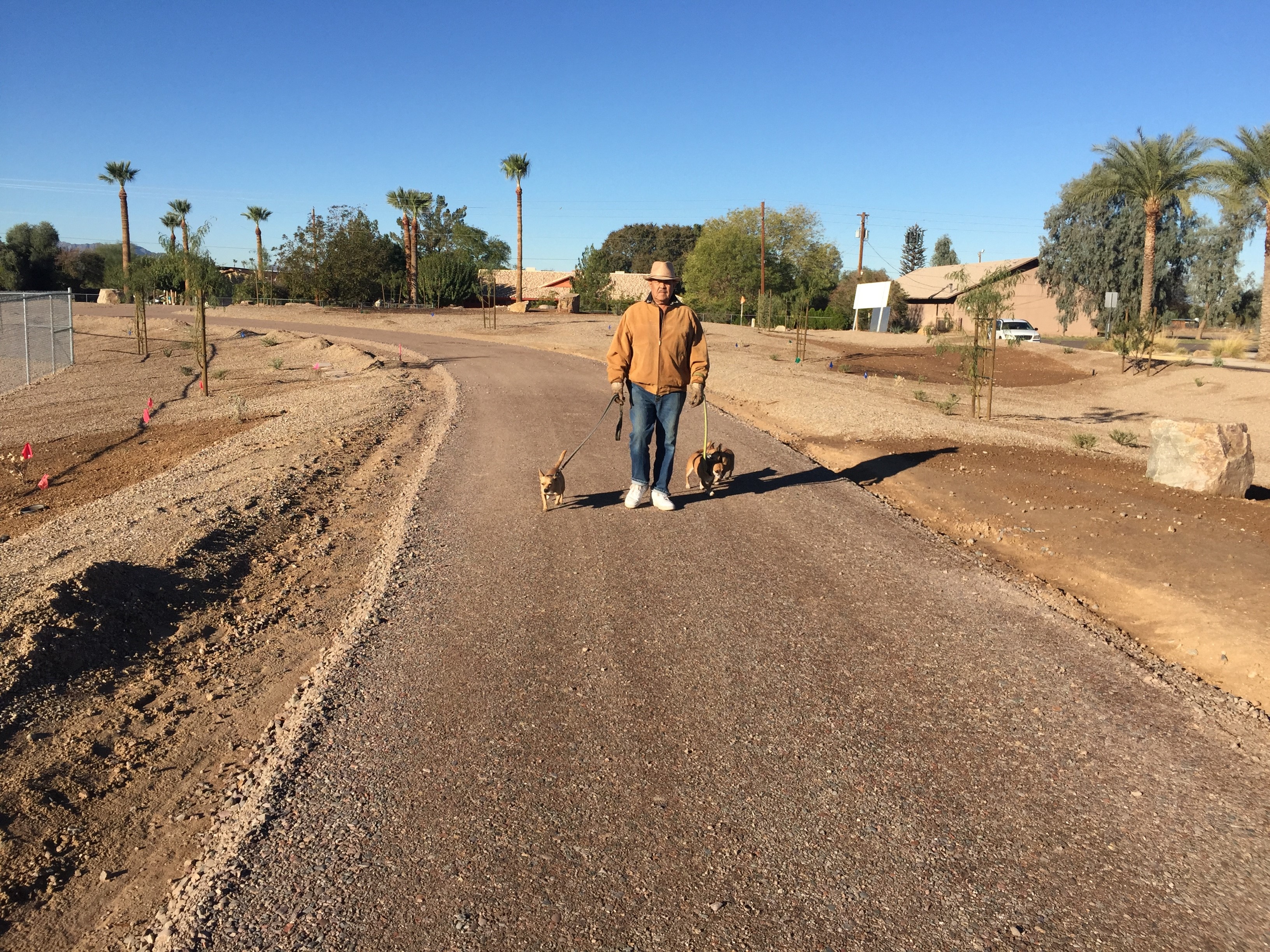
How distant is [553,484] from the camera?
294 inches

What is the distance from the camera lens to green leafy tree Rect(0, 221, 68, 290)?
68312 mm

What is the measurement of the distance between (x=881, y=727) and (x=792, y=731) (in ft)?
1.29

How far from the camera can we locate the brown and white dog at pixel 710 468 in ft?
26.9

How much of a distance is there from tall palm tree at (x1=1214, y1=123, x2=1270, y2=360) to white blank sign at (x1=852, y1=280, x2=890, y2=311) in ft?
65.6

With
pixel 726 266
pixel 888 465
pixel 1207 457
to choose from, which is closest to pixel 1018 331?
pixel 726 266

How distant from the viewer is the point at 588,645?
4.77 metres

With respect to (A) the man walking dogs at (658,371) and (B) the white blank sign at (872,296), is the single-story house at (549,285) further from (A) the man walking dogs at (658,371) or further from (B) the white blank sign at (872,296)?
(A) the man walking dogs at (658,371)

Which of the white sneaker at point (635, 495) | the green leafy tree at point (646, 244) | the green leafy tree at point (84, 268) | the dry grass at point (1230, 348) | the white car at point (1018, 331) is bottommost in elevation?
the white sneaker at point (635, 495)

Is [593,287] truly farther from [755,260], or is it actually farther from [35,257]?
[35,257]

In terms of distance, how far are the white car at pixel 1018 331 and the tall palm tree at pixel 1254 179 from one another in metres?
9.39

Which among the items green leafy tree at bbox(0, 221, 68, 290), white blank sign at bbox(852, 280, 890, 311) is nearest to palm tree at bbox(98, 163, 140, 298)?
green leafy tree at bbox(0, 221, 68, 290)

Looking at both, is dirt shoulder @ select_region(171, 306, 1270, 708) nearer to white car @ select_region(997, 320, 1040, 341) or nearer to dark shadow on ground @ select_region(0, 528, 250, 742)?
dark shadow on ground @ select_region(0, 528, 250, 742)

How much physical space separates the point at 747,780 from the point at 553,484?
426 centimetres

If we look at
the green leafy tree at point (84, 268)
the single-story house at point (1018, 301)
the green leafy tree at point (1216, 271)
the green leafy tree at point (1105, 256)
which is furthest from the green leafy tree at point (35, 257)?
the green leafy tree at point (1216, 271)
